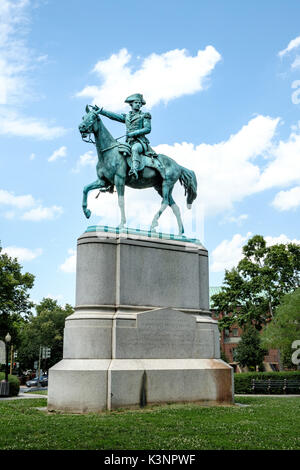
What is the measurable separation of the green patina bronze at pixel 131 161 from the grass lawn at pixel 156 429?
22.0ft

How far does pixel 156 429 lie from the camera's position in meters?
10.4

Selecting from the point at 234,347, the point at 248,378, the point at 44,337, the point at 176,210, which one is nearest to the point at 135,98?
the point at 176,210

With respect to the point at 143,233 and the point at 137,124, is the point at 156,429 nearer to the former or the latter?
the point at 143,233

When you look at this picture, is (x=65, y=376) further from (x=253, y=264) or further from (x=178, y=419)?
(x=253, y=264)

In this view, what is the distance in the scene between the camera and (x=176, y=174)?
18438 millimetres

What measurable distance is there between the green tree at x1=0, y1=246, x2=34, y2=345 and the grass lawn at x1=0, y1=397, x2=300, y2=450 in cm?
2709

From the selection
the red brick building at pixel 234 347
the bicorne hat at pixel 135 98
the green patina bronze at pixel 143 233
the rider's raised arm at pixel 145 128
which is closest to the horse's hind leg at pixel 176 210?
the green patina bronze at pixel 143 233

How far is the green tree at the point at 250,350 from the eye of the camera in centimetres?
5247

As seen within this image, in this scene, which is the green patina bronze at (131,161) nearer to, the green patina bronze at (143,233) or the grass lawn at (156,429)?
the green patina bronze at (143,233)

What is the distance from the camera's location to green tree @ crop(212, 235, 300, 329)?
46625 millimetres

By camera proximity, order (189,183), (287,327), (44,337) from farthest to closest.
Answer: (44,337), (287,327), (189,183)

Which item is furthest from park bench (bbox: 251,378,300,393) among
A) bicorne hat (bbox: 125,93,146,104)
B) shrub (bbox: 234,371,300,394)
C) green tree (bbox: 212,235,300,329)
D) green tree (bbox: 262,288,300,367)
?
bicorne hat (bbox: 125,93,146,104)

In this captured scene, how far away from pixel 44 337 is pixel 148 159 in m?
64.7
